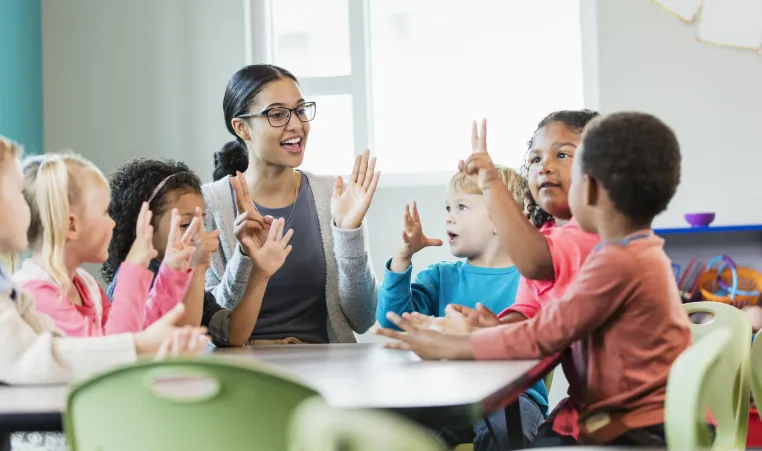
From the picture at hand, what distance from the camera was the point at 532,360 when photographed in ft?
5.10

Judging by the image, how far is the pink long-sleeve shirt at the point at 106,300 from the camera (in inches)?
66.6

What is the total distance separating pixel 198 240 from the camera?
7.14ft

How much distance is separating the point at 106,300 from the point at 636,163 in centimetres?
117

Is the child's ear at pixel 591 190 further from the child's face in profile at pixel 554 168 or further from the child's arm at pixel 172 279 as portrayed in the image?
the child's arm at pixel 172 279

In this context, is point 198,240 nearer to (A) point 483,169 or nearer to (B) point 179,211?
(B) point 179,211

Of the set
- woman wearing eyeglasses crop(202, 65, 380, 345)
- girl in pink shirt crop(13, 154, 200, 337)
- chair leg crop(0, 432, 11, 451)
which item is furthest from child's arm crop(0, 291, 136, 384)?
woman wearing eyeglasses crop(202, 65, 380, 345)

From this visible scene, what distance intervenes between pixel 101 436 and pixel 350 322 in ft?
4.73

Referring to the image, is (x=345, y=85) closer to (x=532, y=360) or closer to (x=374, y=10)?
(x=374, y=10)

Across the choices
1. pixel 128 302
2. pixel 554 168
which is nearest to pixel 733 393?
pixel 554 168

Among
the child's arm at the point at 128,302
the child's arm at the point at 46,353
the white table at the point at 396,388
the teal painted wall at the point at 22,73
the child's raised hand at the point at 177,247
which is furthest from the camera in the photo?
the teal painted wall at the point at 22,73

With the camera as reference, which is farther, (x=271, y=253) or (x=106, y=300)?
(x=271, y=253)

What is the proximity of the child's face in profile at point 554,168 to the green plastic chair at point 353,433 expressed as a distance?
1.27 meters

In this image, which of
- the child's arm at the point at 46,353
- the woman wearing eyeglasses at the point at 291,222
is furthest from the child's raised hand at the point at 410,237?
the child's arm at the point at 46,353

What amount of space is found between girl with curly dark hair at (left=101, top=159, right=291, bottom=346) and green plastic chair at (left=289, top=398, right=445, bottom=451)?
1358 millimetres
